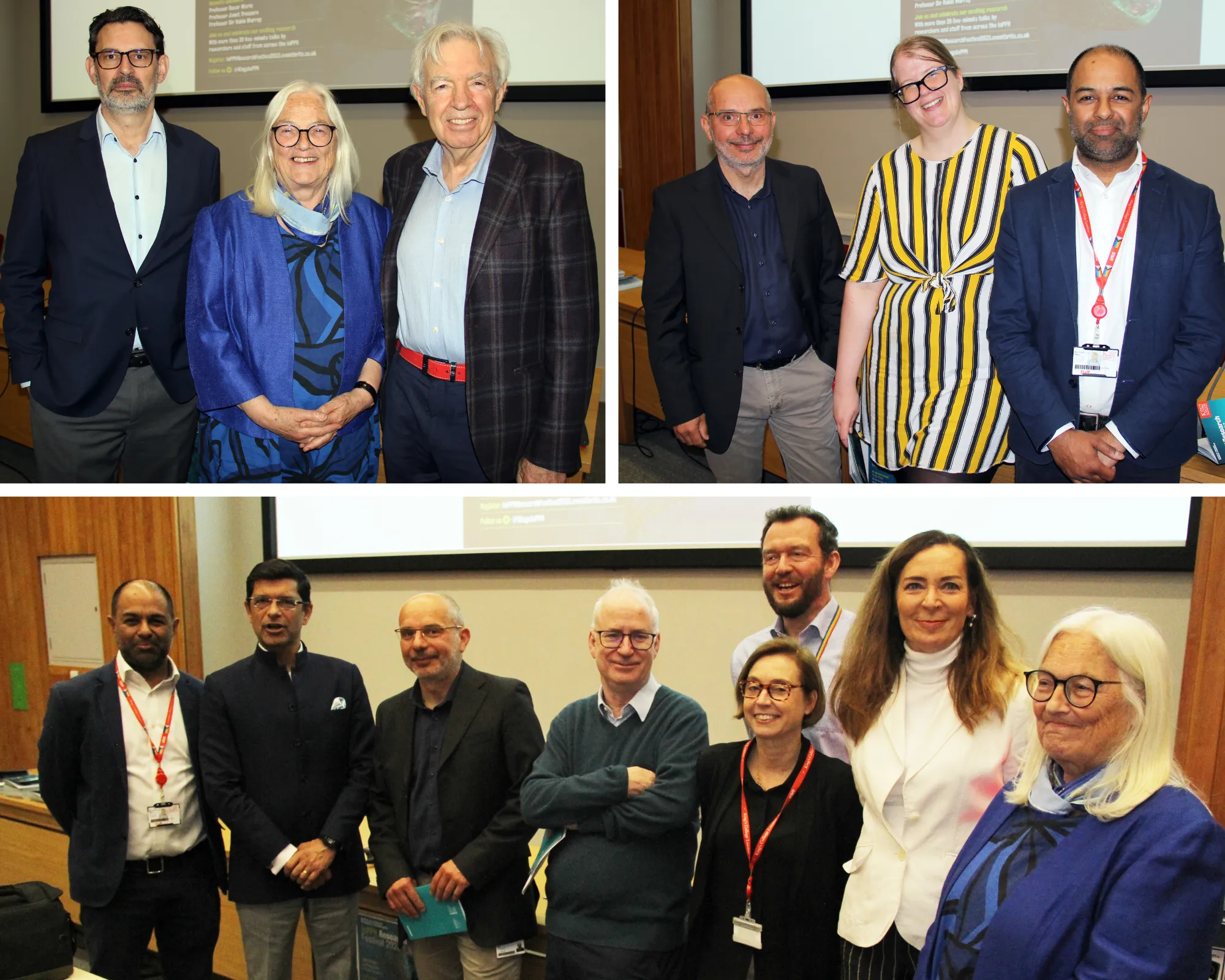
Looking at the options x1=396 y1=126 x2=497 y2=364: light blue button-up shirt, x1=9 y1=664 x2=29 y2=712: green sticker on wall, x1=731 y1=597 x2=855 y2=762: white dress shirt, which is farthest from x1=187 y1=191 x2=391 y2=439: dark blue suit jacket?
x1=9 y1=664 x2=29 y2=712: green sticker on wall

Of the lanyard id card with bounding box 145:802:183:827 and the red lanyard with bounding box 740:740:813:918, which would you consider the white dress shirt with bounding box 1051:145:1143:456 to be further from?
the lanyard id card with bounding box 145:802:183:827

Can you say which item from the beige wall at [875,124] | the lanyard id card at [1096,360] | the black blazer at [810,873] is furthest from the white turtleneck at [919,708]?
the beige wall at [875,124]

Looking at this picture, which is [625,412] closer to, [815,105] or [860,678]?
[815,105]

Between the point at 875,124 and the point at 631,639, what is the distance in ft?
10.6

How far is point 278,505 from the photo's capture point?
4.30 m

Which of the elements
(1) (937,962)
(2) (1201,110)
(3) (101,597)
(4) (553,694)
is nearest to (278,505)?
(3) (101,597)

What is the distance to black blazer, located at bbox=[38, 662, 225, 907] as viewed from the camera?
3045 mm

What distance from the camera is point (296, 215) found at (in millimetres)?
2646

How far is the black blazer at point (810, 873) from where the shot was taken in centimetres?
235

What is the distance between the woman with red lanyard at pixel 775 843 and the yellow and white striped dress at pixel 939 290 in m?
0.67

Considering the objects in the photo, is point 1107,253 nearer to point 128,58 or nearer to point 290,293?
point 290,293

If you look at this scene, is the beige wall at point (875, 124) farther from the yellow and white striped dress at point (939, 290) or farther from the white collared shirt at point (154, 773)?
the white collared shirt at point (154, 773)

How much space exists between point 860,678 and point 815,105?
353 cm

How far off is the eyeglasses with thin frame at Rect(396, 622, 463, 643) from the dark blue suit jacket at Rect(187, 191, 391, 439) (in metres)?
0.65
